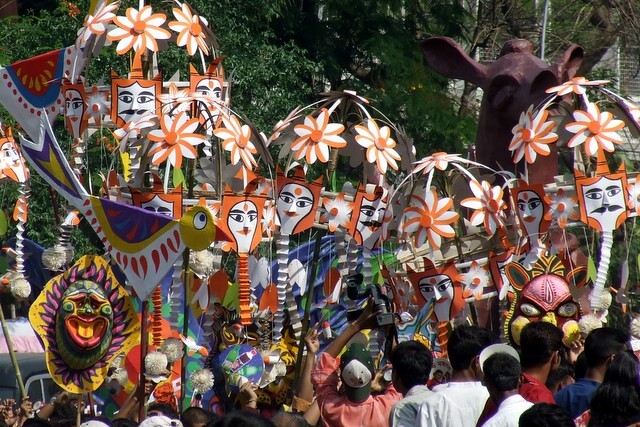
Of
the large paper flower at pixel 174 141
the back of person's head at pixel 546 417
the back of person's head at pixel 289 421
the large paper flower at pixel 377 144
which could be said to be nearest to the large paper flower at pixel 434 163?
the large paper flower at pixel 377 144

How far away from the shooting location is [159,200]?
21.2 feet

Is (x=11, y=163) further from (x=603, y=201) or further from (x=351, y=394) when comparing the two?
(x=603, y=201)

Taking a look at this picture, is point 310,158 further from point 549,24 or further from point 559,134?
point 549,24

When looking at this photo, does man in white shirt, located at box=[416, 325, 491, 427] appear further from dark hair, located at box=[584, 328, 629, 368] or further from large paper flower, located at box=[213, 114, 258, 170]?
large paper flower, located at box=[213, 114, 258, 170]

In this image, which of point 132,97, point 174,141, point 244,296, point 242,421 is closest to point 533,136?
point 244,296

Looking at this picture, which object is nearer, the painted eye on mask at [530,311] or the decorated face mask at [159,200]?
the painted eye on mask at [530,311]

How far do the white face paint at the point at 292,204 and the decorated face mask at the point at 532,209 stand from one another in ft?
3.99

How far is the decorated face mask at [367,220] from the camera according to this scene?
691 centimetres

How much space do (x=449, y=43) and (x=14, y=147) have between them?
3.22m

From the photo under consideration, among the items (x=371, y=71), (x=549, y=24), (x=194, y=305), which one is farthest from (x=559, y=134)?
(x=549, y=24)

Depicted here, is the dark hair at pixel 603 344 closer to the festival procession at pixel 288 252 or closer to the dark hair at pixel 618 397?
the festival procession at pixel 288 252

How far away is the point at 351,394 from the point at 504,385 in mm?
860

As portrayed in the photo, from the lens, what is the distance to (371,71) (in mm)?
13578

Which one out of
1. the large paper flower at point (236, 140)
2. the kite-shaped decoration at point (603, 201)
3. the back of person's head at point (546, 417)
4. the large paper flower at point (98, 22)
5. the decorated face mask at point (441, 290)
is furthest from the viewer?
→ the large paper flower at point (98, 22)
